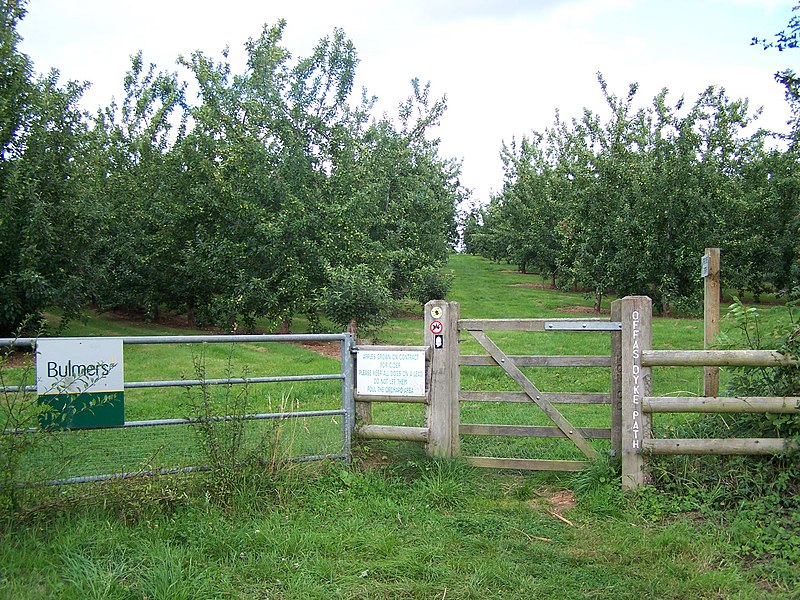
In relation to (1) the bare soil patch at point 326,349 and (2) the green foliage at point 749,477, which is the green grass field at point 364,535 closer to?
(2) the green foliage at point 749,477

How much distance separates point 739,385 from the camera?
19.2 ft

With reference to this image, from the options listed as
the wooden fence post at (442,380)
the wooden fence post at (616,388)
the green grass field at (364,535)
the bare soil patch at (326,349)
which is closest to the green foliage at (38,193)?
the bare soil patch at (326,349)

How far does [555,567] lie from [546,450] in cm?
271

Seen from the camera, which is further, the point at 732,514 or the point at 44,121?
the point at 44,121

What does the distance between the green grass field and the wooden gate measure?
0.75ft

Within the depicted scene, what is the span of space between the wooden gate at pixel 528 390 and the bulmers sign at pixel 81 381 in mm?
2692

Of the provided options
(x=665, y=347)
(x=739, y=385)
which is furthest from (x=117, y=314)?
(x=739, y=385)

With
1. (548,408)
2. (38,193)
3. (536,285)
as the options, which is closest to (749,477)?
(548,408)

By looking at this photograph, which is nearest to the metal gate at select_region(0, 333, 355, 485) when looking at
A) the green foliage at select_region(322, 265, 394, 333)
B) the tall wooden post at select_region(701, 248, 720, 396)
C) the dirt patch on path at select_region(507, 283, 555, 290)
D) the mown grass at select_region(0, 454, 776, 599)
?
the mown grass at select_region(0, 454, 776, 599)

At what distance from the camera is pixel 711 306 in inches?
283

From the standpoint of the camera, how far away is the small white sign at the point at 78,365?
5.25m

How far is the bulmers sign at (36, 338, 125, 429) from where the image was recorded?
17.1ft

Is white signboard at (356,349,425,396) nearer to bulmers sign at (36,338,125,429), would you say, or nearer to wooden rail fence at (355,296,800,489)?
wooden rail fence at (355,296,800,489)

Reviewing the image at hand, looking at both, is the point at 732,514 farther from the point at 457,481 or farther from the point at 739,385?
the point at 457,481
